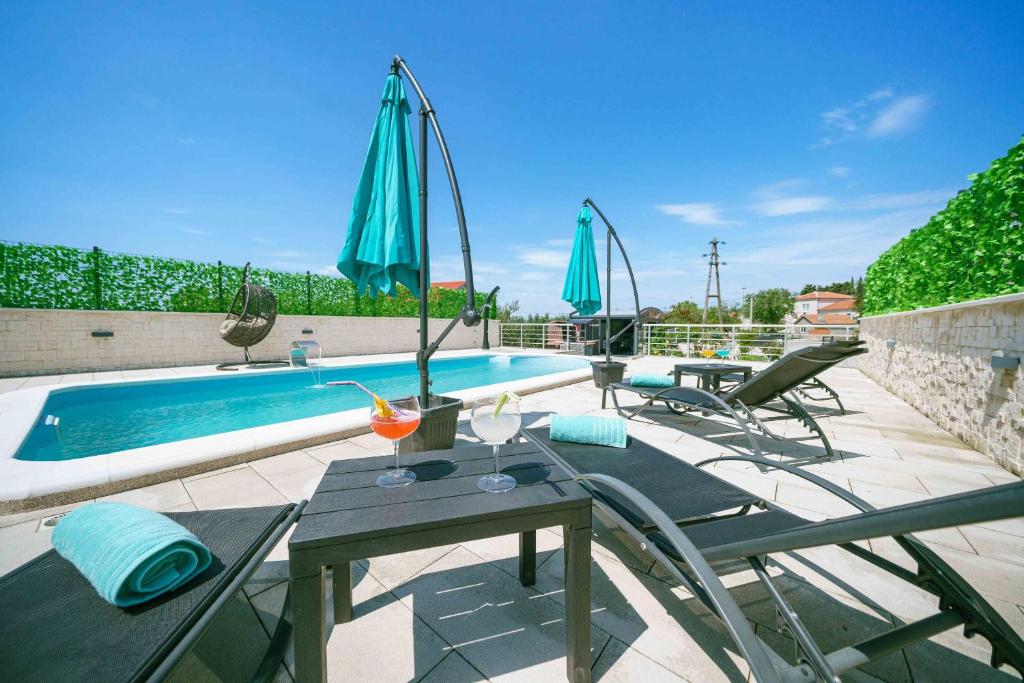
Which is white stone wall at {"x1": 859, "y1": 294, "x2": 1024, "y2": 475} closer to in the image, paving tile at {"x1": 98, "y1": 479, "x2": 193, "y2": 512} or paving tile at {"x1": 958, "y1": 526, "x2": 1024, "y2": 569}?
paving tile at {"x1": 958, "y1": 526, "x2": 1024, "y2": 569}

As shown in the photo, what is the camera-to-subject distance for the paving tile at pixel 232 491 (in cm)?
208

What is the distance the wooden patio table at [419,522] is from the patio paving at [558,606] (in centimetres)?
20

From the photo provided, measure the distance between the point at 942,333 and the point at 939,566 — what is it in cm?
452

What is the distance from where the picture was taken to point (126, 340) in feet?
24.5

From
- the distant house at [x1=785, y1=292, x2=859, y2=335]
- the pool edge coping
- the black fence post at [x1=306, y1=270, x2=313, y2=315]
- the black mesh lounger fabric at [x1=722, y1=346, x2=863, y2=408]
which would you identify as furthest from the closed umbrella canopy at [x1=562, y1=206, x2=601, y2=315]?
the distant house at [x1=785, y1=292, x2=859, y2=335]

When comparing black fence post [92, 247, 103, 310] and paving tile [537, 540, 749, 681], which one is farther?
black fence post [92, 247, 103, 310]

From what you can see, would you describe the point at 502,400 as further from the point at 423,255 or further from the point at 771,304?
the point at 771,304

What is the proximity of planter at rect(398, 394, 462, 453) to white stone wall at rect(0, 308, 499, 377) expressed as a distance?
8503mm

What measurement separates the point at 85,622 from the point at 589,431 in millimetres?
1785

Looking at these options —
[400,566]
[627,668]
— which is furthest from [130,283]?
[627,668]

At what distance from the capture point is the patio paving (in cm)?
111

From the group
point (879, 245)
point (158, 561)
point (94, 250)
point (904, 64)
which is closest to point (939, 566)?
point (158, 561)

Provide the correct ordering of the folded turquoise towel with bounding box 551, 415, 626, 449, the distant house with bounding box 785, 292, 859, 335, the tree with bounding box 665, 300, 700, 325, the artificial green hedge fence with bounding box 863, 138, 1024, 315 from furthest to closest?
the distant house with bounding box 785, 292, 859, 335 < the tree with bounding box 665, 300, 700, 325 < the artificial green hedge fence with bounding box 863, 138, 1024, 315 < the folded turquoise towel with bounding box 551, 415, 626, 449

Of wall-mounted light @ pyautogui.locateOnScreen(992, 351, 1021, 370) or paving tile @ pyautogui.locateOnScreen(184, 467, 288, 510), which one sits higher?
wall-mounted light @ pyautogui.locateOnScreen(992, 351, 1021, 370)
